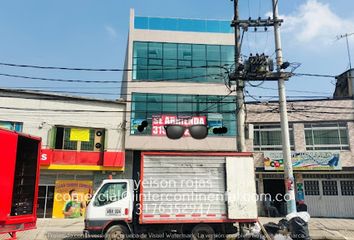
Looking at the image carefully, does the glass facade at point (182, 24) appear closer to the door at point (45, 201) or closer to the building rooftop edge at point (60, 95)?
the building rooftop edge at point (60, 95)

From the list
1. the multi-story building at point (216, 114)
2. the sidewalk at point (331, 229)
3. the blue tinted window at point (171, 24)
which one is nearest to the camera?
the sidewalk at point (331, 229)

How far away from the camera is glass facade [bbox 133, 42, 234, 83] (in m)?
Answer: 24.7

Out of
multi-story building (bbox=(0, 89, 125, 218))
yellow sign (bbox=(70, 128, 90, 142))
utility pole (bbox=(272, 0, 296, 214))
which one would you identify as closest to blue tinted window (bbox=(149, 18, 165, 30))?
multi-story building (bbox=(0, 89, 125, 218))

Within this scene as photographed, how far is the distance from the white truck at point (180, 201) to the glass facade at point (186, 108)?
40.6ft

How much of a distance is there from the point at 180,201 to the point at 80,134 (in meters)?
13.8

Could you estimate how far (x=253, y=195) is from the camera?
11312 mm

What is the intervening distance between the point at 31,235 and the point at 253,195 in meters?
9.47

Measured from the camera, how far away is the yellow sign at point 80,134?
22922 millimetres

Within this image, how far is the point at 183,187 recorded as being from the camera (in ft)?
37.0

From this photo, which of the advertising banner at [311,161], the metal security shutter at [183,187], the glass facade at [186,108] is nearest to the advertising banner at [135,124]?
the glass facade at [186,108]

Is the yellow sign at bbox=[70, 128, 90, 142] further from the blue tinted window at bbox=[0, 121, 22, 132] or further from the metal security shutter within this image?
the metal security shutter

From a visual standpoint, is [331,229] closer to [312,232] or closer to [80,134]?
[312,232]

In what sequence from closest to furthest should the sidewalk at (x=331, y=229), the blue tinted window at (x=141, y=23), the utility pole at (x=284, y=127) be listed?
the utility pole at (x=284, y=127) → the sidewalk at (x=331, y=229) → the blue tinted window at (x=141, y=23)

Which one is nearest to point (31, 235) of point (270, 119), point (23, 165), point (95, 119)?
point (23, 165)
